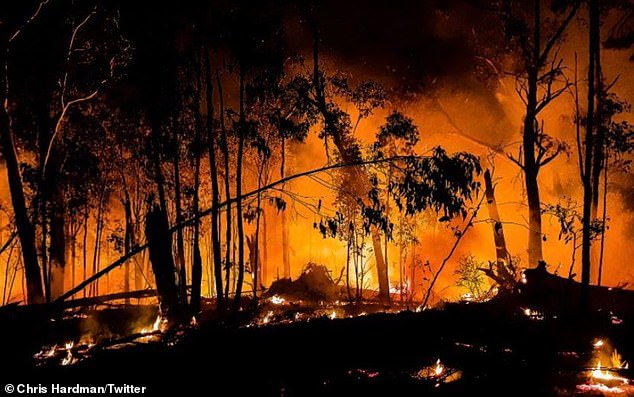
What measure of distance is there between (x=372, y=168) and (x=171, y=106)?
8.26 m


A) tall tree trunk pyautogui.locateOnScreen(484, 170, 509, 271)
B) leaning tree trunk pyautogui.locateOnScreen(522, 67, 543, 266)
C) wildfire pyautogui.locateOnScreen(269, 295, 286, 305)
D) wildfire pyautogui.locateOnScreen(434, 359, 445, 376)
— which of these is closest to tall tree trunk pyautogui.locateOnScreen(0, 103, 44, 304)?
wildfire pyautogui.locateOnScreen(269, 295, 286, 305)

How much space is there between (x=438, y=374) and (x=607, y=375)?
241cm

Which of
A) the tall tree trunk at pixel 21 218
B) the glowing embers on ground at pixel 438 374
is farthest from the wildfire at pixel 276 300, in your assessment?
the glowing embers on ground at pixel 438 374

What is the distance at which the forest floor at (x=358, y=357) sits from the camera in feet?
20.6

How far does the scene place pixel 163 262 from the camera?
10102 millimetres

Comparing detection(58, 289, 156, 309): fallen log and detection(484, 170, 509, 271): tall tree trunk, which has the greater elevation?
detection(484, 170, 509, 271): tall tree trunk

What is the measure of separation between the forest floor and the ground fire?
1.2 inches

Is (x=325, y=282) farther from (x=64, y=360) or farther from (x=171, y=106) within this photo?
(x=64, y=360)

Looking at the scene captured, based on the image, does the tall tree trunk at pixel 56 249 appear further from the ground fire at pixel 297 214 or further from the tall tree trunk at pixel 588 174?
the tall tree trunk at pixel 588 174

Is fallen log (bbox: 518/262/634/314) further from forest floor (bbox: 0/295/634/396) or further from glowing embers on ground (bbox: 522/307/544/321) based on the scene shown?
forest floor (bbox: 0/295/634/396)

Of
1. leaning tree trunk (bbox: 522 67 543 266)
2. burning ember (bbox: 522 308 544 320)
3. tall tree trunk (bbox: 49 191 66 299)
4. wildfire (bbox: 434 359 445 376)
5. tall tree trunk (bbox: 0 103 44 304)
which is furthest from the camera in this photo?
leaning tree trunk (bbox: 522 67 543 266)

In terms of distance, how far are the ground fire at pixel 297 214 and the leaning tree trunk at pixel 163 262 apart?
4 centimetres

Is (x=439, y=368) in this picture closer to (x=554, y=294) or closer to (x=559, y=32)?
(x=554, y=294)

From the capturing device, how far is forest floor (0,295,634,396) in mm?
6285
